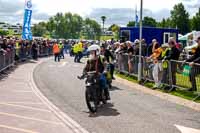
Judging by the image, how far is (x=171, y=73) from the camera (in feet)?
59.3

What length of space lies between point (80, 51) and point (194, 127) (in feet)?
95.6

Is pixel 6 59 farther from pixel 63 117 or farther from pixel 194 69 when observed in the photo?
pixel 63 117

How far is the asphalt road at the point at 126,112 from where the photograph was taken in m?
11.1

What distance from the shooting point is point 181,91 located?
1795cm

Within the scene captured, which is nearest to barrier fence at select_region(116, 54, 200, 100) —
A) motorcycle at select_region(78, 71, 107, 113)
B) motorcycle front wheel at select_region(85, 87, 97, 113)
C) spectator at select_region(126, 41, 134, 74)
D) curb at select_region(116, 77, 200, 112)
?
spectator at select_region(126, 41, 134, 74)

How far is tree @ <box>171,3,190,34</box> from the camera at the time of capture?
9038cm

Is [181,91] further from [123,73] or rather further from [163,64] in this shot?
[123,73]

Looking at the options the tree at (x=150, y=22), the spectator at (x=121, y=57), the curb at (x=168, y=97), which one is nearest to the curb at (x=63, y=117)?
the curb at (x=168, y=97)

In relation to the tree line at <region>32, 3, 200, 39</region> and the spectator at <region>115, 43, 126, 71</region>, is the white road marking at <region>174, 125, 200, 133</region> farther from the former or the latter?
the tree line at <region>32, 3, 200, 39</region>

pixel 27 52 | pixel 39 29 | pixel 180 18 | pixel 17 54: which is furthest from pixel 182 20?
pixel 17 54

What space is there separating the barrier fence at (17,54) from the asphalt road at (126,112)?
6574mm

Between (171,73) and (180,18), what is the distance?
245ft

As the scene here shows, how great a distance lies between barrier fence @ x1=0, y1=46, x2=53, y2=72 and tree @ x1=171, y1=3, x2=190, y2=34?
4087 centimetres

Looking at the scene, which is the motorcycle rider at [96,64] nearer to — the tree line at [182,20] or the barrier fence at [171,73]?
the barrier fence at [171,73]
